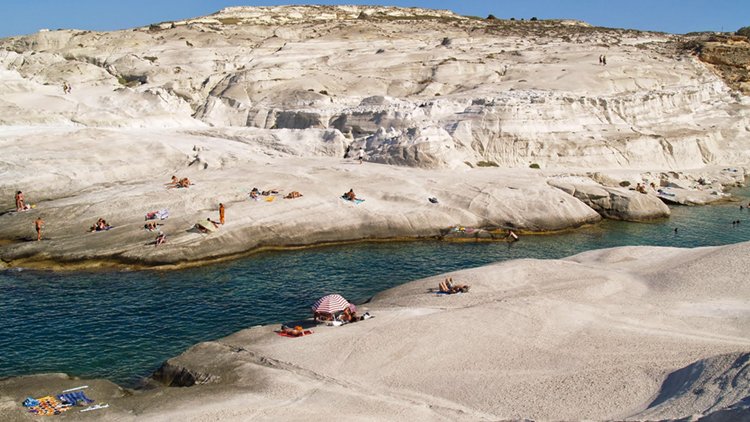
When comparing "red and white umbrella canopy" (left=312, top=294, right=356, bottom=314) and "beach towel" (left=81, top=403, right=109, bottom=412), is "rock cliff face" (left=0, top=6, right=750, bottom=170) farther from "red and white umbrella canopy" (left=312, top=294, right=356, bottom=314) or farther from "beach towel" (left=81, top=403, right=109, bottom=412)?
"beach towel" (left=81, top=403, right=109, bottom=412)

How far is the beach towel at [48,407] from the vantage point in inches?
658

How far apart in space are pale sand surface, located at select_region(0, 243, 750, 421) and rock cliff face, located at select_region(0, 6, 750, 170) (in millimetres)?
25042

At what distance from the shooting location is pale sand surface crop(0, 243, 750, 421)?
51.8 ft

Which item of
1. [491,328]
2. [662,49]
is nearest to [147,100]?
[491,328]

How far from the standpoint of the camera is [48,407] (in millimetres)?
17047

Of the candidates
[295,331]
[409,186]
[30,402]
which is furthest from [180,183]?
[30,402]

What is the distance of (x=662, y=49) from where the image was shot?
77.8 m

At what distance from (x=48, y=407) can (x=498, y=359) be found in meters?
12.7

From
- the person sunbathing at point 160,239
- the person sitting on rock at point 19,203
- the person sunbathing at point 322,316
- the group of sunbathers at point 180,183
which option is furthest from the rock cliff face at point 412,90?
the person sunbathing at point 322,316

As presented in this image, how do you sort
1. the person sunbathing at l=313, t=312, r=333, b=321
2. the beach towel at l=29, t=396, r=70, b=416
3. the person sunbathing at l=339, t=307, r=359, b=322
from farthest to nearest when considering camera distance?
the person sunbathing at l=313, t=312, r=333, b=321 < the person sunbathing at l=339, t=307, r=359, b=322 < the beach towel at l=29, t=396, r=70, b=416

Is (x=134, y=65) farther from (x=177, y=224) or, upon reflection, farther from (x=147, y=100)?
(x=177, y=224)

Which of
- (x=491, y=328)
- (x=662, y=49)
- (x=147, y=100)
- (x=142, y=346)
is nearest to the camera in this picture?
(x=491, y=328)

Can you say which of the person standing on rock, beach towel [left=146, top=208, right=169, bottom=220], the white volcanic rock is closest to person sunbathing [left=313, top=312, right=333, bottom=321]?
the white volcanic rock

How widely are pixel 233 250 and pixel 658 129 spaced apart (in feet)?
138
